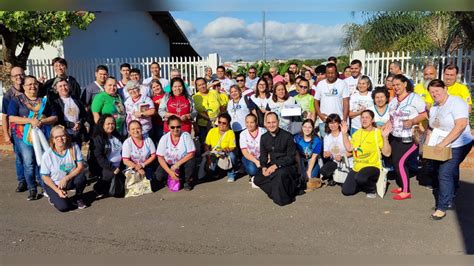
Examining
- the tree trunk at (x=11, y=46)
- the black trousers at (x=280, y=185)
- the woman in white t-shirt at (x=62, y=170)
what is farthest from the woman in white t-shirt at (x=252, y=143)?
the tree trunk at (x=11, y=46)

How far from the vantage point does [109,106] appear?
5543 mm

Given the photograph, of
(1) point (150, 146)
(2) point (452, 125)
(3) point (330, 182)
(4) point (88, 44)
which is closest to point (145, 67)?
(4) point (88, 44)

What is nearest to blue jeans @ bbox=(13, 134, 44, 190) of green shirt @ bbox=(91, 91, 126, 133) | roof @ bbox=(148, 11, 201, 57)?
green shirt @ bbox=(91, 91, 126, 133)

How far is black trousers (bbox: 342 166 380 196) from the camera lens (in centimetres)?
505

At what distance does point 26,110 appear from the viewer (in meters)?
5.05

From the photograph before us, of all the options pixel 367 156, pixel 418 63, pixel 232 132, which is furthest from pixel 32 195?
pixel 418 63

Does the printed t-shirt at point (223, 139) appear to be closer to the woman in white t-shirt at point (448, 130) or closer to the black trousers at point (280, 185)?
the black trousers at point (280, 185)

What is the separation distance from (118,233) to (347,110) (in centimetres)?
385

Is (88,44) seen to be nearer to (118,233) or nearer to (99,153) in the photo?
(99,153)

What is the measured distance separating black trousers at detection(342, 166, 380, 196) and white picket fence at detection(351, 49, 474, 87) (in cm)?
611

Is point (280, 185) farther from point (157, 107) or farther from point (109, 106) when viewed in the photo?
point (109, 106)

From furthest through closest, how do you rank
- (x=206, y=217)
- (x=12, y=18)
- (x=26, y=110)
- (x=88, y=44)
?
(x=88, y=44) → (x=12, y=18) → (x=26, y=110) → (x=206, y=217)

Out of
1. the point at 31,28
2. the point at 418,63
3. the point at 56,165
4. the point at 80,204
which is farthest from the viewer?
the point at 418,63

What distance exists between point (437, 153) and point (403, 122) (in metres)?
0.85
